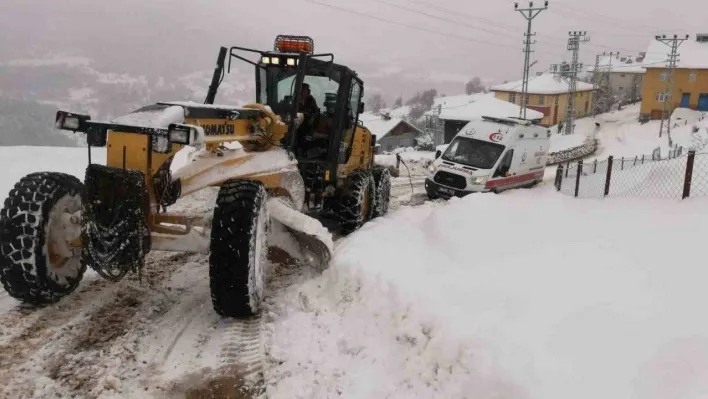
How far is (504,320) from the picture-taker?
4.44 metres

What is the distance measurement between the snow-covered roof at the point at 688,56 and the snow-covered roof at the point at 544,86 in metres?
8.33

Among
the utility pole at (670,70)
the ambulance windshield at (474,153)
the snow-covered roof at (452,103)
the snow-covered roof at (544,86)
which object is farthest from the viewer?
the snow-covered roof at (544,86)

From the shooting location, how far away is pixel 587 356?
3898mm

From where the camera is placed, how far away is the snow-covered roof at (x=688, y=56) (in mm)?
55469

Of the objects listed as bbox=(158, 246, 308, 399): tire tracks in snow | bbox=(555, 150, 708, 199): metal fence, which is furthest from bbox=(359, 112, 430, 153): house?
bbox=(158, 246, 308, 399): tire tracks in snow

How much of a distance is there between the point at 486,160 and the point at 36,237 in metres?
11.7

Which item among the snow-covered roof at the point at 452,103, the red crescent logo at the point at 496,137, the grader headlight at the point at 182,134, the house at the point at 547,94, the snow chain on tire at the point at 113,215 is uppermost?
the house at the point at 547,94

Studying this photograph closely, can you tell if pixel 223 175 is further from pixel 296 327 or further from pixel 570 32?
pixel 570 32

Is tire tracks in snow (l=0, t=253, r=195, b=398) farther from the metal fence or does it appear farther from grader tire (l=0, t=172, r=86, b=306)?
the metal fence

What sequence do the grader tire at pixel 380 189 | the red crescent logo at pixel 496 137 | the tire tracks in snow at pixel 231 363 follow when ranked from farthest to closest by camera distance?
the red crescent logo at pixel 496 137, the grader tire at pixel 380 189, the tire tracks in snow at pixel 231 363

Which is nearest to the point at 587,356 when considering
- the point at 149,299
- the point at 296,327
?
the point at 296,327

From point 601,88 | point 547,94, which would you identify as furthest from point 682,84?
point 601,88

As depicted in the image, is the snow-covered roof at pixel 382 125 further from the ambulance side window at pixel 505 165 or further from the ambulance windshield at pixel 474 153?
the ambulance side window at pixel 505 165

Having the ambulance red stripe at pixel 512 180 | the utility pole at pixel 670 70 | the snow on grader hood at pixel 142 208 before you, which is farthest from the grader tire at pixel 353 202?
the utility pole at pixel 670 70
